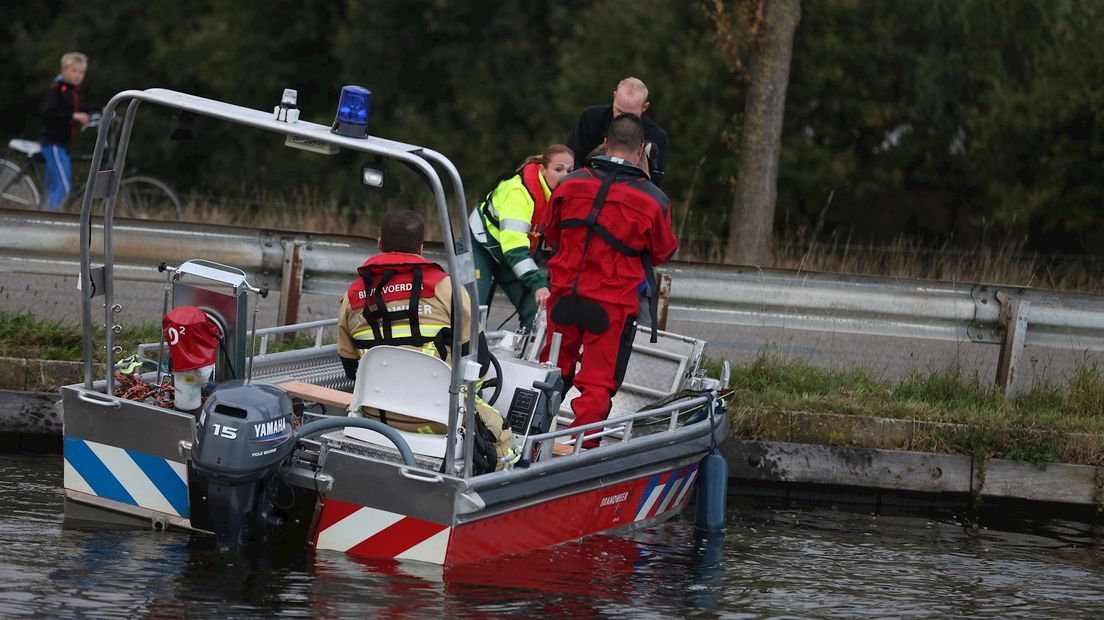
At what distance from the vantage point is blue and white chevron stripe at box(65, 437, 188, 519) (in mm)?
6203

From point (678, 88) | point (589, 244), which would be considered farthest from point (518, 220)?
point (678, 88)

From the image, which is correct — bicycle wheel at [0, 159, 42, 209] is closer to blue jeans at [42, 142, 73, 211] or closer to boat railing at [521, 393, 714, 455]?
blue jeans at [42, 142, 73, 211]

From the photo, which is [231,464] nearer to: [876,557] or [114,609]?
[114,609]

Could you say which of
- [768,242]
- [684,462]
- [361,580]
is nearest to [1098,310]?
[684,462]

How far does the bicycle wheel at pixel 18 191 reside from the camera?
45.1 feet

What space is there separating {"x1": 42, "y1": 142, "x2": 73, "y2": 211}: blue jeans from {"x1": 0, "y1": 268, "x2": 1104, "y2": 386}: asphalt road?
172 cm

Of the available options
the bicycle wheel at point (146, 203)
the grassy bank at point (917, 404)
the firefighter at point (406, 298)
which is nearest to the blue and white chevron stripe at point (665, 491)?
the grassy bank at point (917, 404)

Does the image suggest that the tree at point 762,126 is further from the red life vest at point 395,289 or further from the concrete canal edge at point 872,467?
the red life vest at point 395,289

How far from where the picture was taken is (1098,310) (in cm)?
912

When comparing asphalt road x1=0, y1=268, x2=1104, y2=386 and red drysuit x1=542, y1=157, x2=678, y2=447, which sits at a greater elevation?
red drysuit x1=542, y1=157, x2=678, y2=447

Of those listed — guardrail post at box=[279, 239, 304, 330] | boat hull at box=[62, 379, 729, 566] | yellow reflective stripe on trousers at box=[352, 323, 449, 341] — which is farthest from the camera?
guardrail post at box=[279, 239, 304, 330]

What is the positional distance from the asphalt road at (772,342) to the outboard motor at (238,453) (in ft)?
12.2

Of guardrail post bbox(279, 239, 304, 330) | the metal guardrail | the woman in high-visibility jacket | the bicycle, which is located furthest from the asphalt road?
the bicycle

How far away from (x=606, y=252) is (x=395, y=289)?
134 cm
